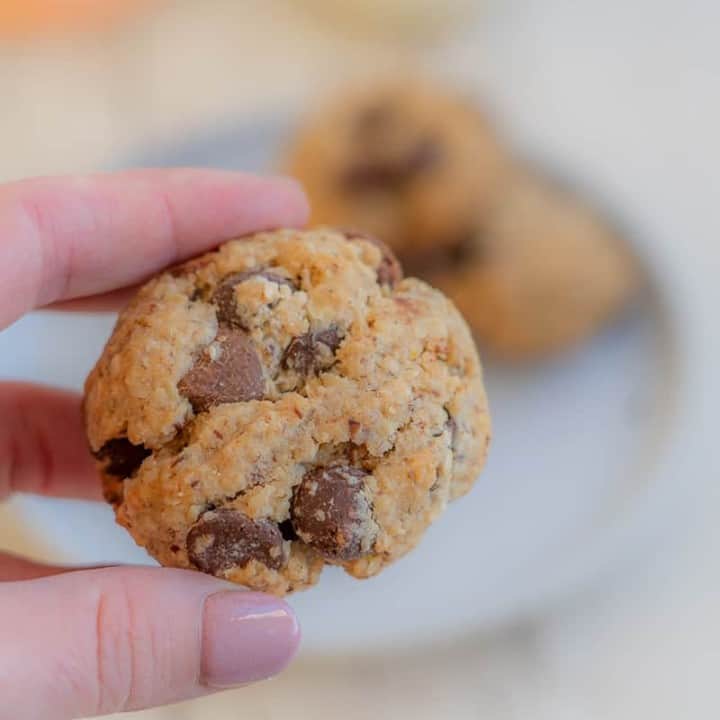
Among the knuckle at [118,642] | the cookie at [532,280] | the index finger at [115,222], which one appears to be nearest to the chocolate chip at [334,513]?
the knuckle at [118,642]

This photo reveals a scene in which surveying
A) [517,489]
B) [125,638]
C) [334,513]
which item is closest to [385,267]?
[334,513]

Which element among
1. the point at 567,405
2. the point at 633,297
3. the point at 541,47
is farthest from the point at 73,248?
the point at 541,47

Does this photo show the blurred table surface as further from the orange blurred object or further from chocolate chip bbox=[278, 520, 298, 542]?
chocolate chip bbox=[278, 520, 298, 542]

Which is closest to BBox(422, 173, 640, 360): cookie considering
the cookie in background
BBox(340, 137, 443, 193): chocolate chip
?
the cookie in background

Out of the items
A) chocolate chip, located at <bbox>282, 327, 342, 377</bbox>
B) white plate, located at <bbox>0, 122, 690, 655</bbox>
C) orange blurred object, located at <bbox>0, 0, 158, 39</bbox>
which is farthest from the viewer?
orange blurred object, located at <bbox>0, 0, 158, 39</bbox>

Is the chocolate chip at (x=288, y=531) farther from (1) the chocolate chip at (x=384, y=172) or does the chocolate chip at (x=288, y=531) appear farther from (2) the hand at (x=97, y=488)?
(1) the chocolate chip at (x=384, y=172)
